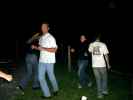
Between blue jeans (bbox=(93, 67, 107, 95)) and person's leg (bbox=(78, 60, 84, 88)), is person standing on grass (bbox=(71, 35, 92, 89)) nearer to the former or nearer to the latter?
person's leg (bbox=(78, 60, 84, 88))

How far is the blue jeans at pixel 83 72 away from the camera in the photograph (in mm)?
14871

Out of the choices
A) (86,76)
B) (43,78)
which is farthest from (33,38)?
(86,76)

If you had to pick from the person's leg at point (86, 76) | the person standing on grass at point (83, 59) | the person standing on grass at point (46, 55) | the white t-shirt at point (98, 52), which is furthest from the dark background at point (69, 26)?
the person standing on grass at point (46, 55)

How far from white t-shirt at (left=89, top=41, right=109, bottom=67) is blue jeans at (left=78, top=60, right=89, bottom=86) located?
1.54 meters

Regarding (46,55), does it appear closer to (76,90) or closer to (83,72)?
(76,90)

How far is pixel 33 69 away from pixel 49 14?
22.5 m

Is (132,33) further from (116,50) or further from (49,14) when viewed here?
(49,14)

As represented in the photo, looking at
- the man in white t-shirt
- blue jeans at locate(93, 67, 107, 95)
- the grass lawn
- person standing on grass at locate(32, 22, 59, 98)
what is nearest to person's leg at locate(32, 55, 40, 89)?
the grass lawn

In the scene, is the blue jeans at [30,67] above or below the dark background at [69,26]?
below

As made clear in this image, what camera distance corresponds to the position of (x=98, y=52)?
1323 centimetres

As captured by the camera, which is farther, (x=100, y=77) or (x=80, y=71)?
(x=80, y=71)

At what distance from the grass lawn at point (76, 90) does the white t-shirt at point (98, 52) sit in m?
0.92

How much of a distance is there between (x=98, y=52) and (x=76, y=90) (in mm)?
1790

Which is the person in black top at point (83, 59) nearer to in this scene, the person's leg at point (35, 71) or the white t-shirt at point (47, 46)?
the person's leg at point (35, 71)
